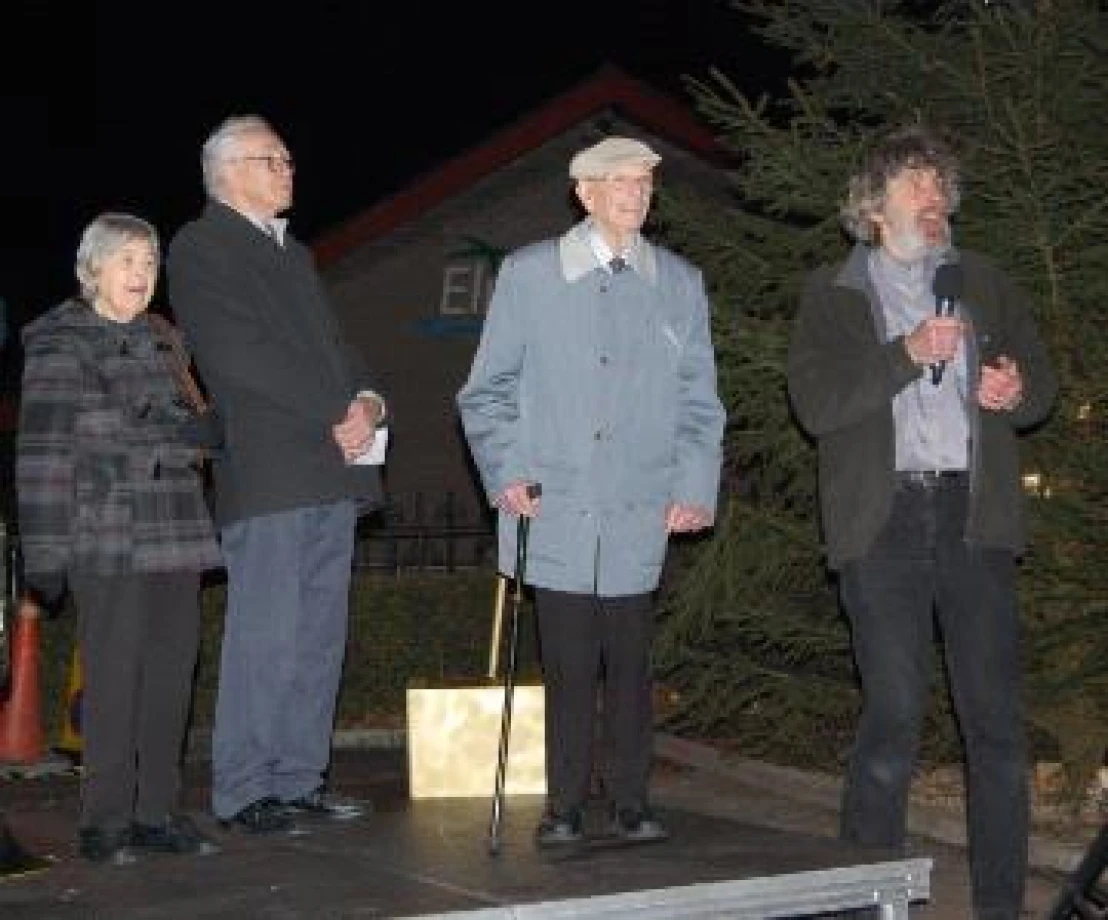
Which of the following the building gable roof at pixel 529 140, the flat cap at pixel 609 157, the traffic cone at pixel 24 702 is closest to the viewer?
Answer: the flat cap at pixel 609 157

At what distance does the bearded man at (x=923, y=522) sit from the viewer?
18.5ft

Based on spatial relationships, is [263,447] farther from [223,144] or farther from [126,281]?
[223,144]

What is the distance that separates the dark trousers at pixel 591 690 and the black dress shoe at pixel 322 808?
69 centimetres

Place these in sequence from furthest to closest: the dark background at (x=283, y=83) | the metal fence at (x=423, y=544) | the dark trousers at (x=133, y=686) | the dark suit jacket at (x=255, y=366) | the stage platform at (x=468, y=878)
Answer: the dark background at (x=283, y=83) < the metal fence at (x=423, y=544) < the dark suit jacket at (x=255, y=366) < the dark trousers at (x=133, y=686) < the stage platform at (x=468, y=878)

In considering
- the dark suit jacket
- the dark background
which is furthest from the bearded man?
the dark background

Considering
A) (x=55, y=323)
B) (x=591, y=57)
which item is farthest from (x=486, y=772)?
(x=591, y=57)

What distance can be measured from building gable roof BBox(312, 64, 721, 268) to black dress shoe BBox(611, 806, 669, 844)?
53.5ft

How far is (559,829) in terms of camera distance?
579 centimetres

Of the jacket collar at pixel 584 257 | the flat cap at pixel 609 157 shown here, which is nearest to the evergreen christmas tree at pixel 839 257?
the jacket collar at pixel 584 257

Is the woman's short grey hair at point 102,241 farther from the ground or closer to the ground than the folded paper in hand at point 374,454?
farther from the ground

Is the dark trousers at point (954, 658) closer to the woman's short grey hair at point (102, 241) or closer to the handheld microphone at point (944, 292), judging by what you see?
the handheld microphone at point (944, 292)

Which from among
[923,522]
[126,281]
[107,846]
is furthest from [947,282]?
[107,846]

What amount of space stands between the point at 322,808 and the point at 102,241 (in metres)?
1.85

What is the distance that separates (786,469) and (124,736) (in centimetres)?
369
